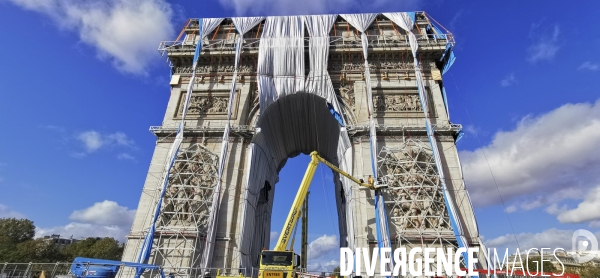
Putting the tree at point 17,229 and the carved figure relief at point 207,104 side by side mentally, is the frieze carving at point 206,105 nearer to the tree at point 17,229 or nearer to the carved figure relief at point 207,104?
the carved figure relief at point 207,104

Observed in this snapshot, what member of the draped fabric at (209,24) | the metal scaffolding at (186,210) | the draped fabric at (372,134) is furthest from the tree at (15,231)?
the draped fabric at (372,134)

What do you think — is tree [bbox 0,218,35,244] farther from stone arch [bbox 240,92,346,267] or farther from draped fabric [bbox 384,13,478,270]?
draped fabric [bbox 384,13,478,270]

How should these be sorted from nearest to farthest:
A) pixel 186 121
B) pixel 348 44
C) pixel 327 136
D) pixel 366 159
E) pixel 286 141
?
1. pixel 366 159
2. pixel 186 121
3. pixel 348 44
4. pixel 327 136
5. pixel 286 141

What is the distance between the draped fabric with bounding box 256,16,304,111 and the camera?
19641 mm

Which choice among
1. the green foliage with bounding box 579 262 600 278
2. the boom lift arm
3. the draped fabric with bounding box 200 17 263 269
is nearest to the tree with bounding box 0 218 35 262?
the draped fabric with bounding box 200 17 263 269

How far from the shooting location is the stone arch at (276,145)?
18.1 metres

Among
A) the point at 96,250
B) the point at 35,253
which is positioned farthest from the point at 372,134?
the point at 96,250

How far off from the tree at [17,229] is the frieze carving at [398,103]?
46147 millimetres

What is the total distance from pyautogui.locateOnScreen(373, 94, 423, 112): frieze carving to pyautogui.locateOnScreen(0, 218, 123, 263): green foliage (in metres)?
38.4

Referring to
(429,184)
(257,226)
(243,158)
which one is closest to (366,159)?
(429,184)

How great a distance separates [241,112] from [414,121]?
10648mm

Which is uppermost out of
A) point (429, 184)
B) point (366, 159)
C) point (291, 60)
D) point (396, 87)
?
point (291, 60)

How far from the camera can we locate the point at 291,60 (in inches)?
810

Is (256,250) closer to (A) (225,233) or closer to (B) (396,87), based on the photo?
(A) (225,233)
